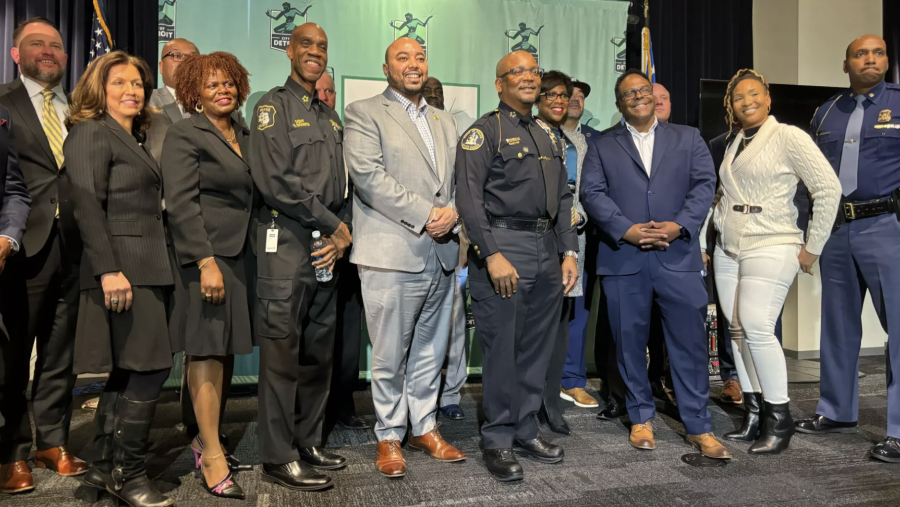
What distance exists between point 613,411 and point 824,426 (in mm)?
1092

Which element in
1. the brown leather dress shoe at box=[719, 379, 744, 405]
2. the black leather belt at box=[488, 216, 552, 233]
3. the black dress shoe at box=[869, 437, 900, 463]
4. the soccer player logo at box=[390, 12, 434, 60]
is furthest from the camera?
the soccer player logo at box=[390, 12, 434, 60]

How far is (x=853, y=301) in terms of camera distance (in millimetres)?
3396

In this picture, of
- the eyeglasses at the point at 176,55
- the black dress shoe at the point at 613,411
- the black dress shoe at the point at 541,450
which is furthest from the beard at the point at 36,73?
the black dress shoe at the point at 613,411

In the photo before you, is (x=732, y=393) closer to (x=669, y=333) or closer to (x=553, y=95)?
(x=669, y=333)

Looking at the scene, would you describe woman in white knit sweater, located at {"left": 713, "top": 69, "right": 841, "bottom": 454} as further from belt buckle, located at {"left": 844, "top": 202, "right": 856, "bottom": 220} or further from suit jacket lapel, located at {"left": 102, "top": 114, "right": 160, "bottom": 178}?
suit jacket lapel, located at {"left": 102, "top": 114, "right": 160, "bottom": 178}

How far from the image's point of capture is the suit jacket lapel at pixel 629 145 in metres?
3.27

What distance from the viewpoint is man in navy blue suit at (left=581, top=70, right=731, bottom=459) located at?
10.4ft

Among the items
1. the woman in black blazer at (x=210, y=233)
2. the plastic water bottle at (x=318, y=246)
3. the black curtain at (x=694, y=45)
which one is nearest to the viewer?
the woman in black blazer at (x=210, y=233)

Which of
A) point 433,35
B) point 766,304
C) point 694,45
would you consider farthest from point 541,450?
point 694,45

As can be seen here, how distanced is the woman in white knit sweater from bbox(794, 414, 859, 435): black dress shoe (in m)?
0.33

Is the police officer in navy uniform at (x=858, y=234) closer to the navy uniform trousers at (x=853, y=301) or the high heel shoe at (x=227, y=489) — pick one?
the navy uniform trousers at (x=853, y=301)

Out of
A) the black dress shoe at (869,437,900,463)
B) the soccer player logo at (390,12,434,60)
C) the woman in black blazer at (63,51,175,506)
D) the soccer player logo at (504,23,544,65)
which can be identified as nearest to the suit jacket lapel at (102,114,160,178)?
the woman in black blazer at (63,51,175,506)

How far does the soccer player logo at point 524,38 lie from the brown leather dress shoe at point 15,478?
4.03 metres

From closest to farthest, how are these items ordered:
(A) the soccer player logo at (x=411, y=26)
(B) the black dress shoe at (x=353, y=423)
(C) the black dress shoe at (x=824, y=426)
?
1. (C) the black dress shoe at (x=824, y=426)
2. (B) the black dress shoe at (x=353, y=423)
3. (A) the soccer player logo at (x=411, y=26)
